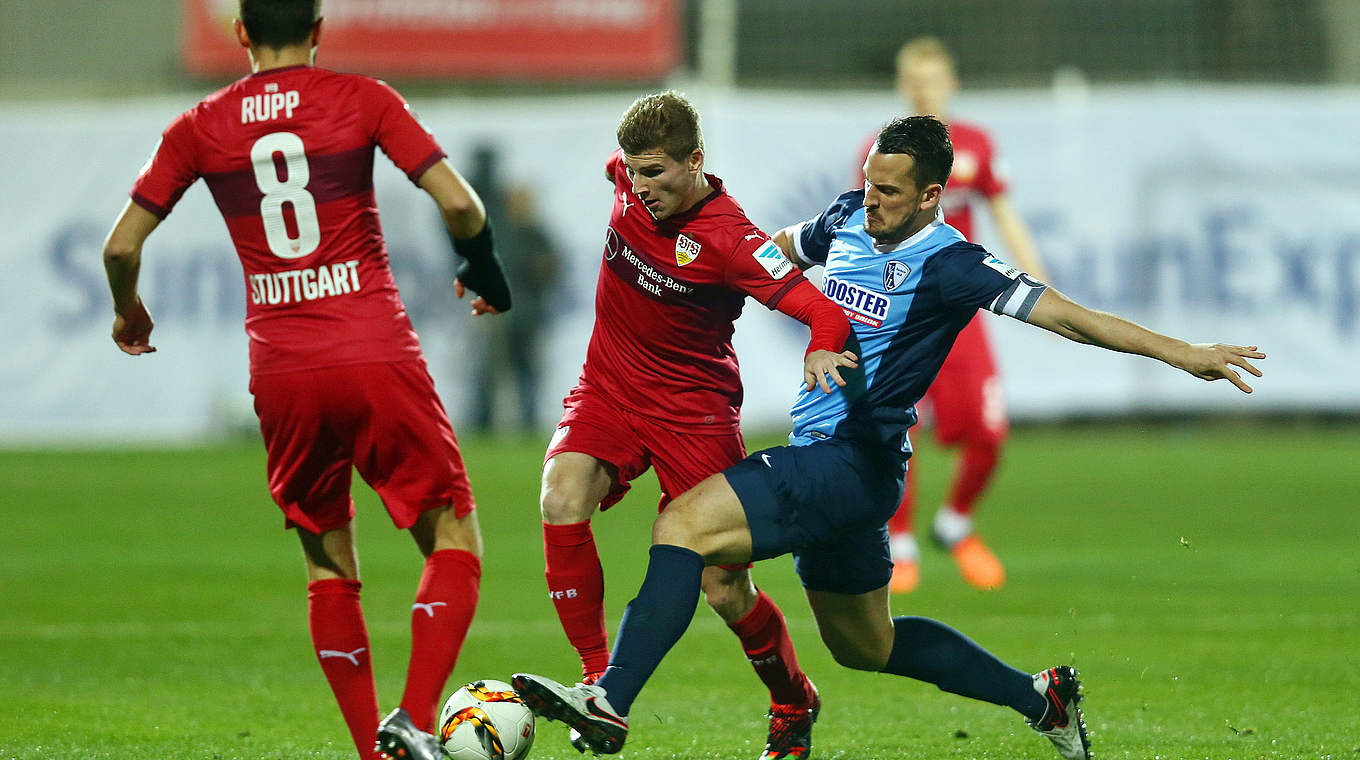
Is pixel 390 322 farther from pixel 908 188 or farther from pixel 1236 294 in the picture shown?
pixel 1236 294

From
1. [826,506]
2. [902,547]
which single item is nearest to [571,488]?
[826,506]

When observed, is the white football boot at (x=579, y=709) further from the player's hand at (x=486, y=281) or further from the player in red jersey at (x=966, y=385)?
the player in red jersey at (x=966, y=385)

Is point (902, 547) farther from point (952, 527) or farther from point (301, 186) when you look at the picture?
point (301, 186)

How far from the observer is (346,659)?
4348mm

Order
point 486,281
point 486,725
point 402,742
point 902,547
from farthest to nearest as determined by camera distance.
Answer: point 902,547 < point 486,281 < point 486,725 < point 402,742

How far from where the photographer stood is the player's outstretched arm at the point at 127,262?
4172 mm

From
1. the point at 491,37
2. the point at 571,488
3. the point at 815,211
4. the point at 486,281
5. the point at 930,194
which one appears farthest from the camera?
the point at 491,37

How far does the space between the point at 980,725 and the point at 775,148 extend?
33.1ft

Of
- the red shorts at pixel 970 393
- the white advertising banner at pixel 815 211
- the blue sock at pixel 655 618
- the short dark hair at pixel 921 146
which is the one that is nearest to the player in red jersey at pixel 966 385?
the red shorts at pixel 970 393

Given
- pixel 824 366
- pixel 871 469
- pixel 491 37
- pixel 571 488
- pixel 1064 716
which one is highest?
pixel 491 37

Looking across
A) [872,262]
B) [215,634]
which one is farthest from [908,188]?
[215,634]

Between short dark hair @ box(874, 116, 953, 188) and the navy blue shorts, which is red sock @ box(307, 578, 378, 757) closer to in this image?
the navy blue shorts

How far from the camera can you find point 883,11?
18703mm

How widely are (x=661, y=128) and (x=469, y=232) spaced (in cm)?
62
